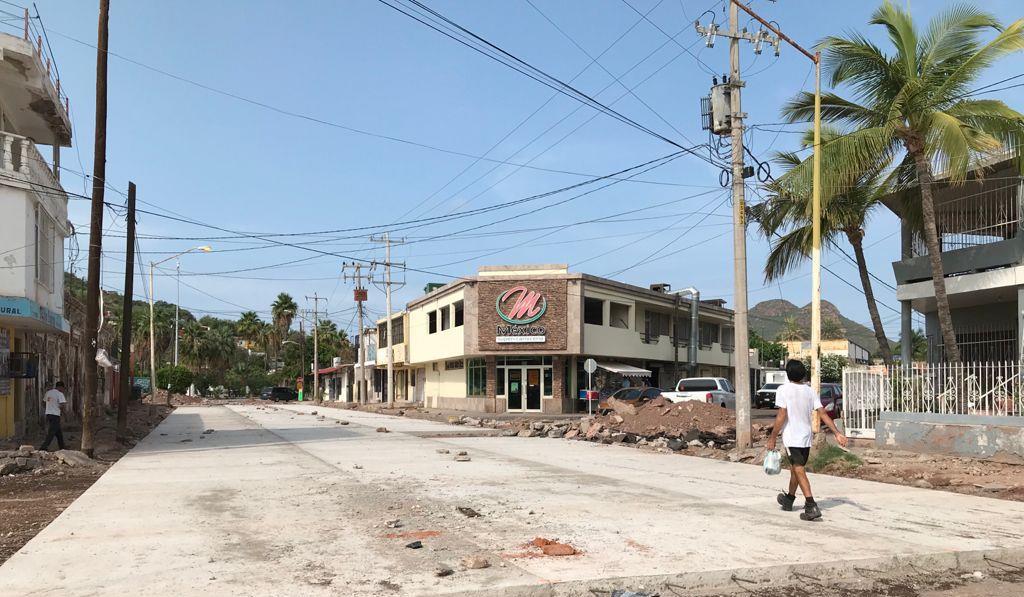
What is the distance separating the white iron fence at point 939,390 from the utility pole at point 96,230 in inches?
675

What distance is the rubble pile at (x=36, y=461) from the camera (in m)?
14.0

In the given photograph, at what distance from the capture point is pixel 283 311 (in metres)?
86.8

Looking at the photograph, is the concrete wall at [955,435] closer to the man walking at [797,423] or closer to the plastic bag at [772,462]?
the man walking at [797,423]

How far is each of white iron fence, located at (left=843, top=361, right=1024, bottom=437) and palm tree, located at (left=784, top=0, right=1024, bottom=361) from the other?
3.23ft

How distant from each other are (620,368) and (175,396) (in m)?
46.2

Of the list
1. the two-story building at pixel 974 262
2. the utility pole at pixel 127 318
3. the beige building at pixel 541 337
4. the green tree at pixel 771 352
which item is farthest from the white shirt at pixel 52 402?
the green tree at pixel 771 352

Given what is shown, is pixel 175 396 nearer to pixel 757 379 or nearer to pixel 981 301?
pixel 757 379

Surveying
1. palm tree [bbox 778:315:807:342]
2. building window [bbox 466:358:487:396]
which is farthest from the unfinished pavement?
palm tree [bbox 778:315:807:342]

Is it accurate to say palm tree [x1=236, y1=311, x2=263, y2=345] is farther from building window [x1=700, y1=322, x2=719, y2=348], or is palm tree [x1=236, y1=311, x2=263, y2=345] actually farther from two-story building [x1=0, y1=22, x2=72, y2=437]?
two-story building [x1=0, y1=22, x2=72, y2=437]

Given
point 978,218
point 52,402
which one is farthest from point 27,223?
point 978,218

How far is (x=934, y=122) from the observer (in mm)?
16062

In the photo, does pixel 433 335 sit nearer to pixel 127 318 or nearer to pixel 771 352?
pixel 127 318

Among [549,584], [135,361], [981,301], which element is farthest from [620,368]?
[135,361]

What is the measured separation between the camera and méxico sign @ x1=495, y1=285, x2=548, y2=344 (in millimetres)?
42562
